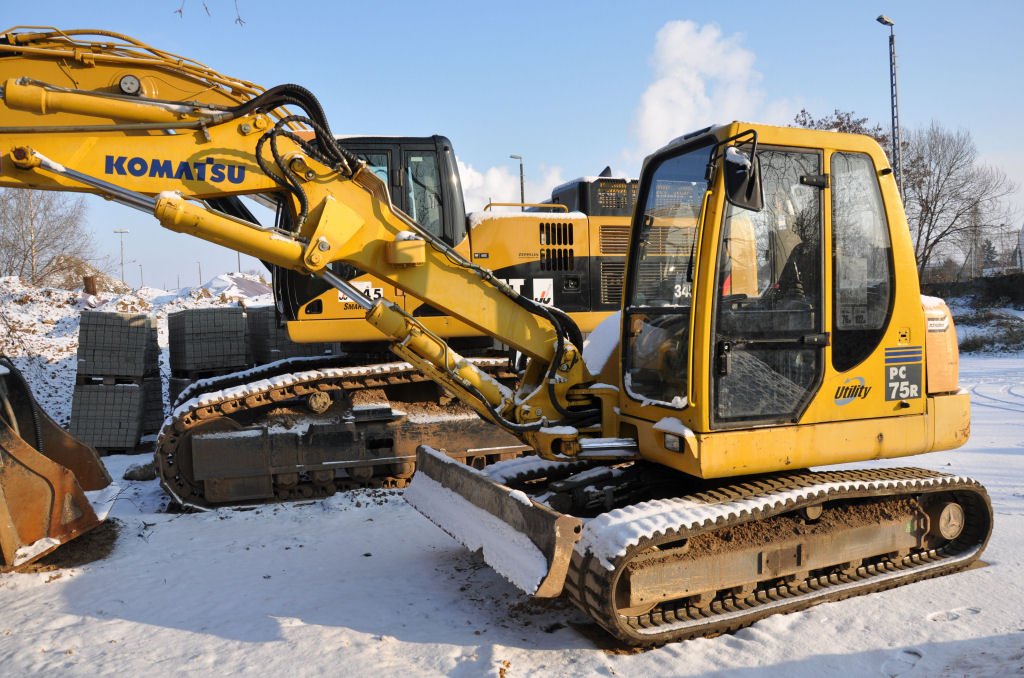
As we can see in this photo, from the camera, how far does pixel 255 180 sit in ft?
15.4

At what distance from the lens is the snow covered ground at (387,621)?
11.6ft

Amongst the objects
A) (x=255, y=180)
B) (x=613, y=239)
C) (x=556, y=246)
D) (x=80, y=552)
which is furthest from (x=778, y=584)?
(x=80, y=552)

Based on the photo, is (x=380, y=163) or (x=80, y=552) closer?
(x=80, y=552)

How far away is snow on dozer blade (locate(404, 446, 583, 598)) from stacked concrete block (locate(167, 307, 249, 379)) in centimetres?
523

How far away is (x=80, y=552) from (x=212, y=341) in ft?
14.4

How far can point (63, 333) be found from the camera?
16.8 meters

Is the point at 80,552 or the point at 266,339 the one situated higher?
the point at 266,339

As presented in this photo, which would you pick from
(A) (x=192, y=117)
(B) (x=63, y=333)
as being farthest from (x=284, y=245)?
(B) (x=63, y=333)

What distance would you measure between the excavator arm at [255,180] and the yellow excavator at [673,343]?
15mm

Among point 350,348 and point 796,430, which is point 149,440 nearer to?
point 350,348

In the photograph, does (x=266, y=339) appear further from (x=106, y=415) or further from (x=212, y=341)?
(x=106, y=415)

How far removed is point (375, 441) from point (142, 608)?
2758mm

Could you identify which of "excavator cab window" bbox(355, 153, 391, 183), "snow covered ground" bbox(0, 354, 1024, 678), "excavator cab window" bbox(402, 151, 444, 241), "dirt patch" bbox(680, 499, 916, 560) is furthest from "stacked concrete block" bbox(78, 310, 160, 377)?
"dirt patch" bbox(680, 499, 916, 560)

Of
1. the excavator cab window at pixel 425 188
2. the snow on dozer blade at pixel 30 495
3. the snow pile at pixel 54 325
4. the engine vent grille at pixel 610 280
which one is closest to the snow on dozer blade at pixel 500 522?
the snow on dozer blade at pixel 30 495
